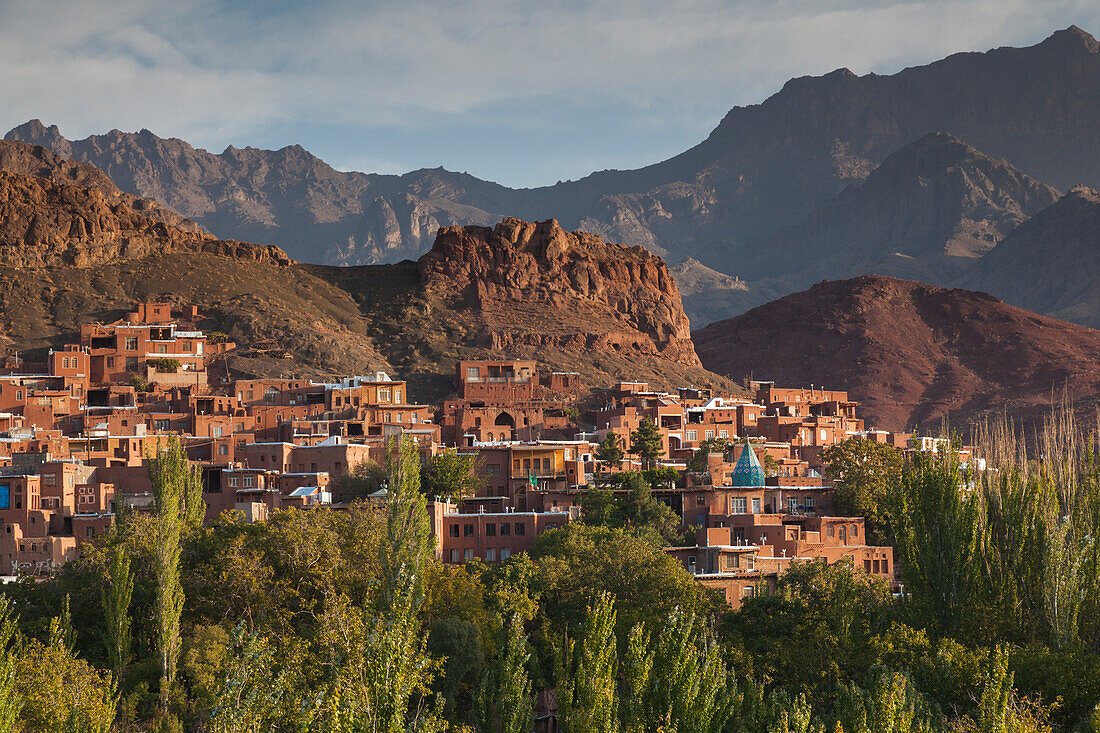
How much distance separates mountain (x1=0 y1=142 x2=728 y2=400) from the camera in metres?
100

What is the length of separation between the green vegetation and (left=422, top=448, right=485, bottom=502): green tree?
8.34 metres

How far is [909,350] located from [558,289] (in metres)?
52.6

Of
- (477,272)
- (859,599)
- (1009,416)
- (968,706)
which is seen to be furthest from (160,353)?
(1009,416)

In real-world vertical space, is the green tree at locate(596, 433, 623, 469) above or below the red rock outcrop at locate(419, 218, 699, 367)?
below

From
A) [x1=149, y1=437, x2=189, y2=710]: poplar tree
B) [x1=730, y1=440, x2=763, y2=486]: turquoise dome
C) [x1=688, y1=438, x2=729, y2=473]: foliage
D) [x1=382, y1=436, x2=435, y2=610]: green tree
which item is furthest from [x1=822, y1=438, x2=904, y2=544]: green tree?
[x1=149, y1=437, x2=189, y2=710]: poplar tree

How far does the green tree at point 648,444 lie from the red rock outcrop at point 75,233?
182 feet

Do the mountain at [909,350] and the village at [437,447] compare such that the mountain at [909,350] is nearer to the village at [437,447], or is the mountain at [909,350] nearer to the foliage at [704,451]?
the village at [437,447]

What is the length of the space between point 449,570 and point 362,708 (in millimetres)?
24851

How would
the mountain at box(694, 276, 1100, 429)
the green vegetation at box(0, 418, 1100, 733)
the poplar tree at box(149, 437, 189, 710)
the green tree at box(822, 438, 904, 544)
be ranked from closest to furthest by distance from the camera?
the green vegetation at box(0, 418, 1100, 733), the poplar tree at box(149, 437, 189, 710), the green tree at box(822, 438, 904, 544), the mountain at box(694, 276, 1100, 429)

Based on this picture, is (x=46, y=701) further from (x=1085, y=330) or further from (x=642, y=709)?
(x=1085, y=330)

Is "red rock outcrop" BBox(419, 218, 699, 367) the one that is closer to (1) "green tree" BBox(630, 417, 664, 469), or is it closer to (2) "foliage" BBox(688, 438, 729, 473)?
(1) "green tree" BBox(630, 417, 664, 469)

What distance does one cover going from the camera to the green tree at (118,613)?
41.4m

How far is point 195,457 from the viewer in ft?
215

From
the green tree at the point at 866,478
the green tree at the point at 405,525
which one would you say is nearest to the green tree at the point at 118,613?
the green tree at the point at 405,525
